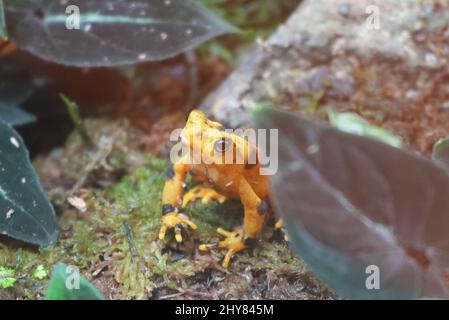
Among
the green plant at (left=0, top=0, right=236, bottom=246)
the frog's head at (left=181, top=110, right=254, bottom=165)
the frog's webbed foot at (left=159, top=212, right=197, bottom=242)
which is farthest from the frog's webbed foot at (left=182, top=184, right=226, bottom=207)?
the green plant at (left=0, top=0, right=236, bottom=246)

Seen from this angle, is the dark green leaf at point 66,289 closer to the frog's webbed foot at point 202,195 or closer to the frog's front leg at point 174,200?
the frog's front leg at point 174,200

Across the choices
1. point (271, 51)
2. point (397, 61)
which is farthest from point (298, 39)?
point (397, 61)

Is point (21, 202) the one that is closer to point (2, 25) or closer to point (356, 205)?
point (2, 25)

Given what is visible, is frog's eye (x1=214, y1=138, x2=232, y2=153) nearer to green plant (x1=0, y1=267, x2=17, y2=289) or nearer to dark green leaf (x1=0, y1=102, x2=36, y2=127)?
green plant (x1=0, y1=267, x2=17, y2=289)

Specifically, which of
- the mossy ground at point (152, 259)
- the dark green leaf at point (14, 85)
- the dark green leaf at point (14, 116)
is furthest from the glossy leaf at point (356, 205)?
the dark green leaf at point (14, 85)
